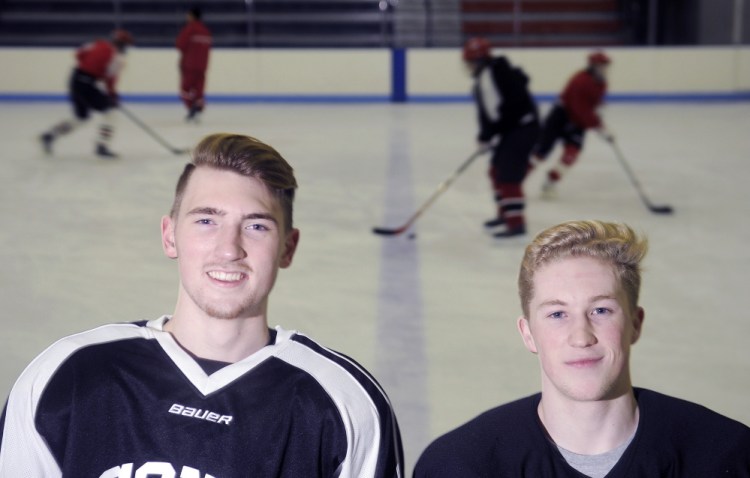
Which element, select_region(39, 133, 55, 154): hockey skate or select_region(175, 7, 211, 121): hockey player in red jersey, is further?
select_region(175, 7, 211, 121): hockey player in red jersey

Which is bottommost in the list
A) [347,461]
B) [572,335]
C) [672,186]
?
[672,186]

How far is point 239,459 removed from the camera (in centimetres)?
146

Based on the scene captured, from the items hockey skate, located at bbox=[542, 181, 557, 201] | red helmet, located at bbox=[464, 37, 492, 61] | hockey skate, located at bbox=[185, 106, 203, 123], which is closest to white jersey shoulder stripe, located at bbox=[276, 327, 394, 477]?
red helmet, located at bbox=[464, 37, 492, 61]

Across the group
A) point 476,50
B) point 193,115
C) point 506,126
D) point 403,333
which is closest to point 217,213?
point 403,333

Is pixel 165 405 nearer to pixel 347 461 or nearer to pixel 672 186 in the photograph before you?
pixel 347 461

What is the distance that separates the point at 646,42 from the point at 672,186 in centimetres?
665

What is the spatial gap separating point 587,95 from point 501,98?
48.7 inches

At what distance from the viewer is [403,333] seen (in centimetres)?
388

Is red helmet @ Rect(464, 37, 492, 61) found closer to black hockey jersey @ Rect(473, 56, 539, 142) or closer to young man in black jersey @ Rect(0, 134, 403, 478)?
black hockey jersey @ Rect(473, 56, 539, 142)

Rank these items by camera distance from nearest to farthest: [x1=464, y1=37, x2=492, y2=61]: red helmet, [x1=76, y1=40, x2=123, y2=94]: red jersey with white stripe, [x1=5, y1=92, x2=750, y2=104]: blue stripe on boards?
[x1=464, y1=37, x2=492, y2=61]: red helmet < [x1=76, y1=40, x2=123, y2=94]: red jersey with white stripe < [x1=5, y1=92, x2=750, y2=104]: blue stripe on boards

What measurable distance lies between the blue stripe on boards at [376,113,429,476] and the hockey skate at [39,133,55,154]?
323 cm

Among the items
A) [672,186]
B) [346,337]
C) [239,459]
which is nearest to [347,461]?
[239,459]

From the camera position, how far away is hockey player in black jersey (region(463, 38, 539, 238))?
5387mm

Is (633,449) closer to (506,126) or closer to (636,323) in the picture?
(636,323)
